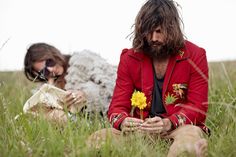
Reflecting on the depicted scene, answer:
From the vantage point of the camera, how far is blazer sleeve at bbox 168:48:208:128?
11.5 ft

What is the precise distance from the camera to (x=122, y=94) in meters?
3.78

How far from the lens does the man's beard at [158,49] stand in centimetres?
357

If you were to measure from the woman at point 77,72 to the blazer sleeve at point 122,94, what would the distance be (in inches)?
30.3

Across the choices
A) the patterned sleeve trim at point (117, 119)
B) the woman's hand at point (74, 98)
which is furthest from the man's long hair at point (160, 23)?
the woman's hand at point (74, 98)

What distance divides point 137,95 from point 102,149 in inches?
26.4

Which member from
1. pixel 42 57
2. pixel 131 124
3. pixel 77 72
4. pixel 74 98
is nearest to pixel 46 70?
pixel 42 57

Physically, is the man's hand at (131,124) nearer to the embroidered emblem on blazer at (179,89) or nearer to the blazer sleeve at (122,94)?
the blazer sleeve at (122,94)

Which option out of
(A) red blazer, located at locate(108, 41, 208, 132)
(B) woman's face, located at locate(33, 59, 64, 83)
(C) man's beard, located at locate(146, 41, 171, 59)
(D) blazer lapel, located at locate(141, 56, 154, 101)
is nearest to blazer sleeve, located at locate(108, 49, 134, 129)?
(A) red blazer, located at locate(108, 41, 208, 132)

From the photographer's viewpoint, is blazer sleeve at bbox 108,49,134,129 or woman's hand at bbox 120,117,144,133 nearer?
woman's hand at bbox 120,117,144,133

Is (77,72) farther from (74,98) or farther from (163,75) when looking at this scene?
(163,75)

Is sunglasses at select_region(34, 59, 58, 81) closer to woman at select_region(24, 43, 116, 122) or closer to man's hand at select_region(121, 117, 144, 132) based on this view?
woman at select_region(24, 43, 116, 122)

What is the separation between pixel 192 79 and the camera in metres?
3.66

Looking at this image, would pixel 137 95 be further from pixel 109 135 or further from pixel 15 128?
pixel 15 128

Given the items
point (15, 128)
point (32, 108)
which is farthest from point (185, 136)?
point (32, 108)
